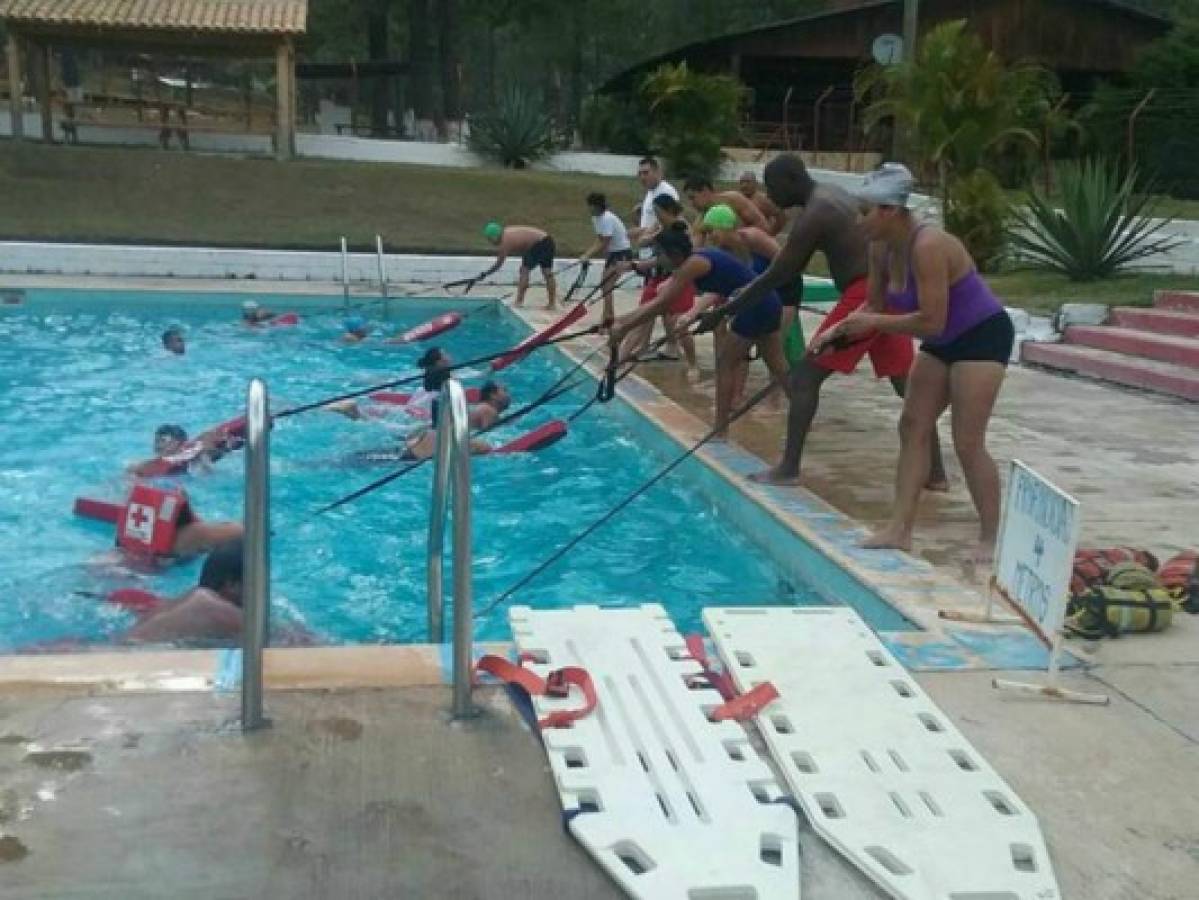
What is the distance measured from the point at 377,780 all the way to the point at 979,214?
13.7 m

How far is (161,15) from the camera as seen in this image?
86.7 feet

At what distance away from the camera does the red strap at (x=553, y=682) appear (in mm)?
3553

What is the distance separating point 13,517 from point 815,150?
25.3 meters

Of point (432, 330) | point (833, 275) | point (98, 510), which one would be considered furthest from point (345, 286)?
point (833, 275)

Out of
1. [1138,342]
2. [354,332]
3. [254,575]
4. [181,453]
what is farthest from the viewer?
[354,332]

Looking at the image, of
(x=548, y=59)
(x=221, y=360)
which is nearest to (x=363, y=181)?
(x=221, y=360)

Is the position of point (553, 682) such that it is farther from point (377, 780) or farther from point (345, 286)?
point (345, 286)

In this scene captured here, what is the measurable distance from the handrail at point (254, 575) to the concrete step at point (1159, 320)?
10156 mm

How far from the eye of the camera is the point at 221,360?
45.3ft

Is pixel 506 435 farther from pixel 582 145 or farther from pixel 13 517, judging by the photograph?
pixel 582 145

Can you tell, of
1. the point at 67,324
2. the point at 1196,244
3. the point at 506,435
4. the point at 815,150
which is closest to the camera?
the point at 506,435

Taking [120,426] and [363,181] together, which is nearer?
[120,426]

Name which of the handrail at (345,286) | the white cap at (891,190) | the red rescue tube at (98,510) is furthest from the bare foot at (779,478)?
the handrail at (345,286)

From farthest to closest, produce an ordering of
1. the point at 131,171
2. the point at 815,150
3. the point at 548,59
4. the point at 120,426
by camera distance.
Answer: the point at 548,59
the point at 815,150
the point at 131,171
the point at 120,426
